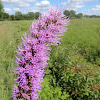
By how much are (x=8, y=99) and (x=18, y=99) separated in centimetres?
97

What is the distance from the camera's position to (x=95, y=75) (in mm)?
2863

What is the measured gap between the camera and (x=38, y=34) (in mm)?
968

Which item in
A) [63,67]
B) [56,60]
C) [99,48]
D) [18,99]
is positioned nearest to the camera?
[18,99]

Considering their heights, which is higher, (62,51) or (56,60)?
(62,51)

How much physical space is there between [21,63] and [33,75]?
0.52 feet

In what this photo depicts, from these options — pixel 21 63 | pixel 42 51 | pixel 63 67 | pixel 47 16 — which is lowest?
pixel 63 67

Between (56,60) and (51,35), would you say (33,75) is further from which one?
(56,60)

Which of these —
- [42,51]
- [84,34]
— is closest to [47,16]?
[42,51]

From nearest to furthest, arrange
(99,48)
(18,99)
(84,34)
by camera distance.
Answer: (18,99) < (99,48) < (84,34)

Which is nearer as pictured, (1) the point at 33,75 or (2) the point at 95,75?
(1) the point at 33,75

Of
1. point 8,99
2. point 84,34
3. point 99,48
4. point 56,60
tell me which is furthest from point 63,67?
point 84,34

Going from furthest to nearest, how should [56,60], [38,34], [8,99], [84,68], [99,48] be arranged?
[99,48] → [56,60] → [84,68] → [8,99] → [38,34]

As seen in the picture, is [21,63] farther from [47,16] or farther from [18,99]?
[47,16]

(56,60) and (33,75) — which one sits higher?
(33,75)
